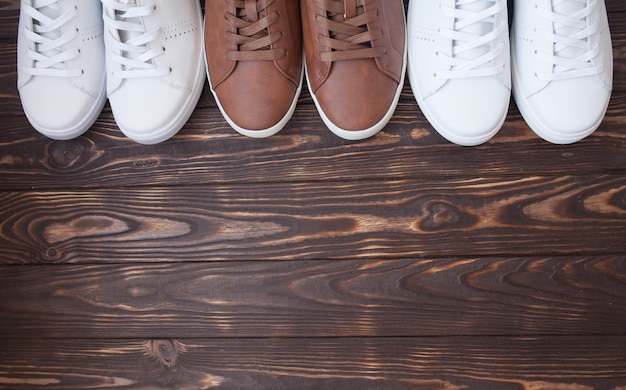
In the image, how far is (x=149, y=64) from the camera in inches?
31.2

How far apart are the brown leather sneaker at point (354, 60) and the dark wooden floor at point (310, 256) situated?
7 centimetres

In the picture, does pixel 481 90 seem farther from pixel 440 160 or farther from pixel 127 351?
pixel 127 351

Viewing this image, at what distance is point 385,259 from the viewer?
2.84ft

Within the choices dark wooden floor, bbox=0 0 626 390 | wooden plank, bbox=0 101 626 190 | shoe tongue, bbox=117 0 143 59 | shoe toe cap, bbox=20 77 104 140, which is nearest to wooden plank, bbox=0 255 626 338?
dark wooden floor, bbox=0 0 626 390

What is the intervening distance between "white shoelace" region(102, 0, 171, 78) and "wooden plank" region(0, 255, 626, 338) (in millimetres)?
332

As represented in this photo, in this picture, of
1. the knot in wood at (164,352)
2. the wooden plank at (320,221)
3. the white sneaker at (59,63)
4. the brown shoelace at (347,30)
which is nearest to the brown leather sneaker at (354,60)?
the brown shoelace at (347,30)

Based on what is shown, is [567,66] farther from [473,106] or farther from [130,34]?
[130,34]

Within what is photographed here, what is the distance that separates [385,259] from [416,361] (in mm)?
188

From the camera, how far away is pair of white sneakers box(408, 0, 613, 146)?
766 mm

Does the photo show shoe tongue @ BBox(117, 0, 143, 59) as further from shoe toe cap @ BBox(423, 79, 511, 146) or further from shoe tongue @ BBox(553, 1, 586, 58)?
shoe tongue @ BBox(553, 1, 586, 58)

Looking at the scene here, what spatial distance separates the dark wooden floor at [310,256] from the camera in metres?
0.85

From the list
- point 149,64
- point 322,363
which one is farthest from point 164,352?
point 149,64

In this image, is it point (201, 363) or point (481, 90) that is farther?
point (201, 363)

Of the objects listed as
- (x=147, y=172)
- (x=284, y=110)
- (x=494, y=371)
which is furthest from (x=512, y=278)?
(x=147, y=172)
